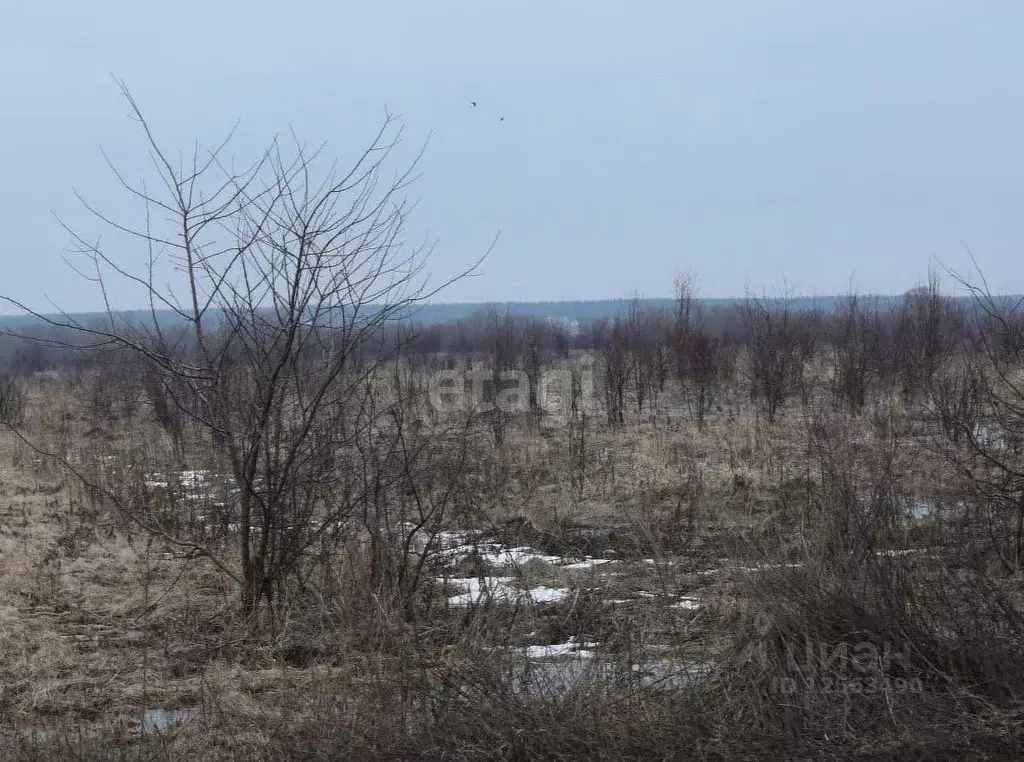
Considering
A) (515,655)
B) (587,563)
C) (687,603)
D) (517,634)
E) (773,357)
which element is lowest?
(587,563)

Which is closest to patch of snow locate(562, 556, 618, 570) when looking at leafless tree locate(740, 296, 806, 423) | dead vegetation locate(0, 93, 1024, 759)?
dead vegetation locate(0, 93, 1024, 759)

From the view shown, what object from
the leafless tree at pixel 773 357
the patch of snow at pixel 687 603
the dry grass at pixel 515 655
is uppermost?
the leafless tree at pixel 773 357

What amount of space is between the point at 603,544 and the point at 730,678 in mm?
4603

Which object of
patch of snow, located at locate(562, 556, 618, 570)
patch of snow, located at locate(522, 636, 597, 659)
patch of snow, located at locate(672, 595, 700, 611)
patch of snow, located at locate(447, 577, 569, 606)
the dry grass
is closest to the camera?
the dry grass

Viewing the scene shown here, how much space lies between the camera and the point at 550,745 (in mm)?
3658

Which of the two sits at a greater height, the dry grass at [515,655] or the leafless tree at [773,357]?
the leafless tree at [773,357]

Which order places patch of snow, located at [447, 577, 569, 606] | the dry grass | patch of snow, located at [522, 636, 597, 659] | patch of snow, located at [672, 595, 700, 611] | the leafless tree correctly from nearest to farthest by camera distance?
the dry grass → patch of snow, located at [522, 636, 597, 659] → patch of snow, located at [447, 577, 569, 606] → patch of snow, located at [672, 595, 700, 611] → the leafless tree

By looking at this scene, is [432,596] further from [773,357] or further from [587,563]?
[773,357]

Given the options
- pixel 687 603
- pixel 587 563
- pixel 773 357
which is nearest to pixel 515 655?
pixel 687 603

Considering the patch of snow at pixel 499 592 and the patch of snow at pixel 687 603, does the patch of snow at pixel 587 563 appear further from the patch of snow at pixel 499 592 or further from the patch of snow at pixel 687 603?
the patch of snow at pixel 687 603

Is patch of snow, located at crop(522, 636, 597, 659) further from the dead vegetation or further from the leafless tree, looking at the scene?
the leafless tree

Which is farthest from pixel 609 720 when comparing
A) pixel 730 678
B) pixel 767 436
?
pixel 767 436

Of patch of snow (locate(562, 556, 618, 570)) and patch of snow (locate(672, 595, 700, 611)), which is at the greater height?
patch of snow (locate(672, 595, 700, 611))

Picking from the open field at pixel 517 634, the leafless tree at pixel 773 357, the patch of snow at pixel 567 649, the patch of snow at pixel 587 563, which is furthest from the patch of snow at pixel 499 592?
the leafless tree at pixel 773 357
